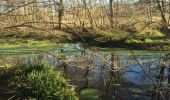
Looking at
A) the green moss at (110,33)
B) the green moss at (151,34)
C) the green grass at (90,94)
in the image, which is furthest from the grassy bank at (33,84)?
the green moss at (151,34)

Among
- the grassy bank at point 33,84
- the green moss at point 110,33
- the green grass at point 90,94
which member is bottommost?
the green grass at point 90,94

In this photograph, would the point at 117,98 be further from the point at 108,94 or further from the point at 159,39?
the point at 159,39

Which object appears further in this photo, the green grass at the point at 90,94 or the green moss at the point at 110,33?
the green grass at the point at 90,94

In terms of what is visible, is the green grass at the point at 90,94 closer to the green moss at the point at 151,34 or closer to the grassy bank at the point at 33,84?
the grassy bank at the point at 33,84

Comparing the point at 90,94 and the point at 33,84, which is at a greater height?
the point at 33,84

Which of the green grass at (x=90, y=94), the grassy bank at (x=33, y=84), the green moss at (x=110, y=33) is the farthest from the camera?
the green grass at (x=90, y=94)

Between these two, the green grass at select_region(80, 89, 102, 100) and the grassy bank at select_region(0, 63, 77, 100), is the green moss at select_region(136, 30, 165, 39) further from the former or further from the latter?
the grassy bank at select_region(0, 63, 77, 100)

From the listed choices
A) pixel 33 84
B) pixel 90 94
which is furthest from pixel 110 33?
pixel 33 84

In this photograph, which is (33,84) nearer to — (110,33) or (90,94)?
(90,94)

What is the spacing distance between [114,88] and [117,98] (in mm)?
934

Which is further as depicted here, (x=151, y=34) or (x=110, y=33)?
(x=151, y=34)

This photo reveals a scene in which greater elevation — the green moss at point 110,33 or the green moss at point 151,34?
the green moss at point 110,33

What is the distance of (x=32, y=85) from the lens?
10.3m

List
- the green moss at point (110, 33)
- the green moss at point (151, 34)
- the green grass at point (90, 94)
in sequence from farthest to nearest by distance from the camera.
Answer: the green moss at point (151, 34) → the green grass at point (90, 94) → the green moss at point (110, 33)
